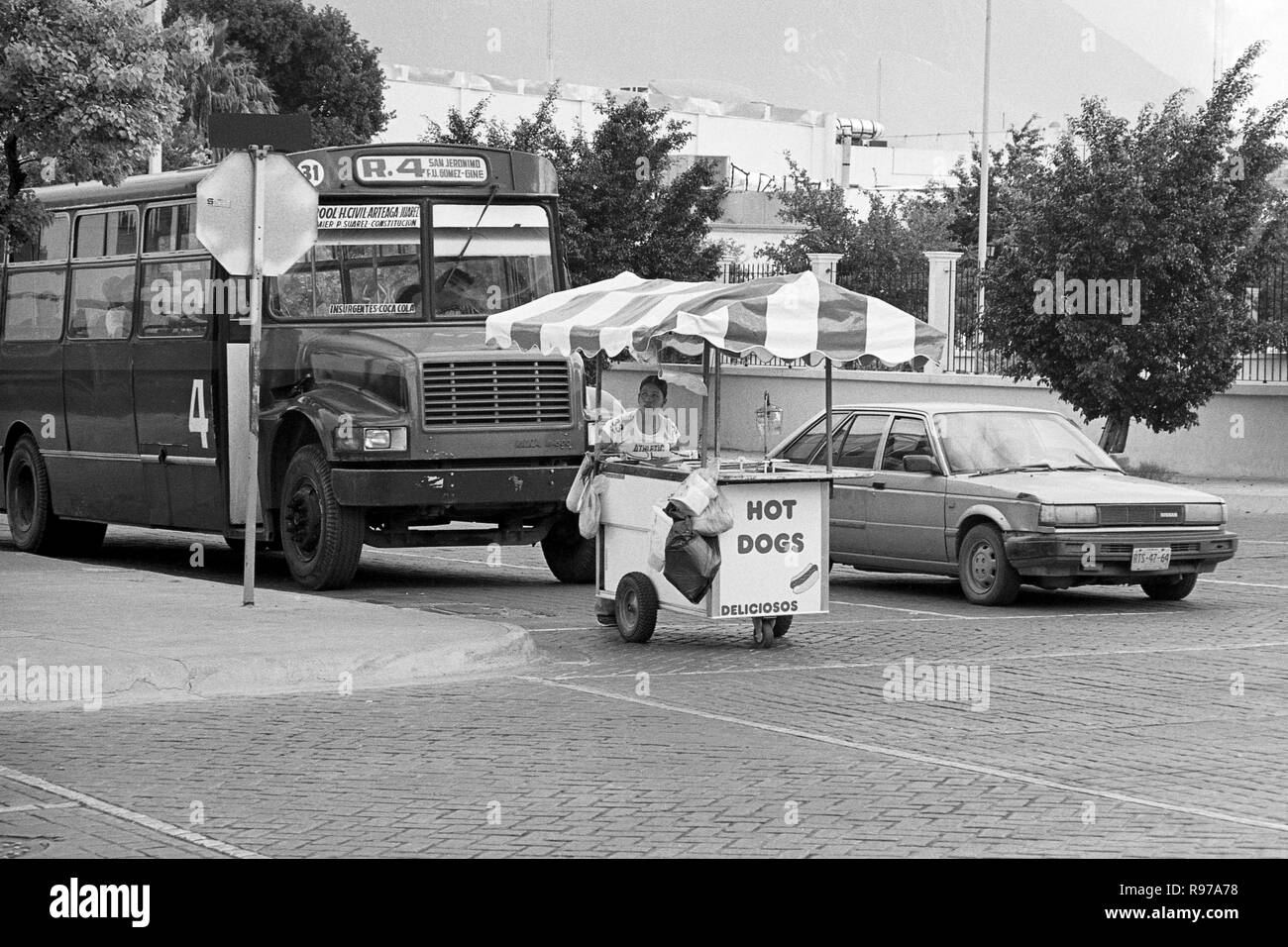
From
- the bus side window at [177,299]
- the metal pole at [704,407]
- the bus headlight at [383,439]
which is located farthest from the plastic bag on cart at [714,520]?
the bus side window at [177,299]

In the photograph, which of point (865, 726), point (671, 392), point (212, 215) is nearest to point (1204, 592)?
point (865, 726)

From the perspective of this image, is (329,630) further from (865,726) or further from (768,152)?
(768,152)

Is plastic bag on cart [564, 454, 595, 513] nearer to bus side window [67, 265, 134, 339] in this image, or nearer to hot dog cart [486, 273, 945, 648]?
hot dog cart [486, 273, 945, 648]

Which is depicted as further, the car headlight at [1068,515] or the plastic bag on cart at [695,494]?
the car headlight at [1068,515]

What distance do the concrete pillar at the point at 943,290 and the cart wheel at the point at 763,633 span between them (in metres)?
20.8

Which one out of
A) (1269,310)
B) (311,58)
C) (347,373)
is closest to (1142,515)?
(347,373)

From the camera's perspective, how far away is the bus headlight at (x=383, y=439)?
15414 millimetres

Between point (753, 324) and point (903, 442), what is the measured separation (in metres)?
4.64

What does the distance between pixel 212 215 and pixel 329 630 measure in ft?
9.80

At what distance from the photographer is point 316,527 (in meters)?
16.0

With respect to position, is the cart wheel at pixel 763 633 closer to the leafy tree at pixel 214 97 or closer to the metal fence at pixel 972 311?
the metal fence at pixel 972 311

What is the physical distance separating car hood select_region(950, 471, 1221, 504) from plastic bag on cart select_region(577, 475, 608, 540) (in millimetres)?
3543

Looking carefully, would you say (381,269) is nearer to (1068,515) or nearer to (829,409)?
(829,409)

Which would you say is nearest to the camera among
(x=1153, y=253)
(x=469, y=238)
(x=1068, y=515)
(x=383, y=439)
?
(x=1068, y=515)
